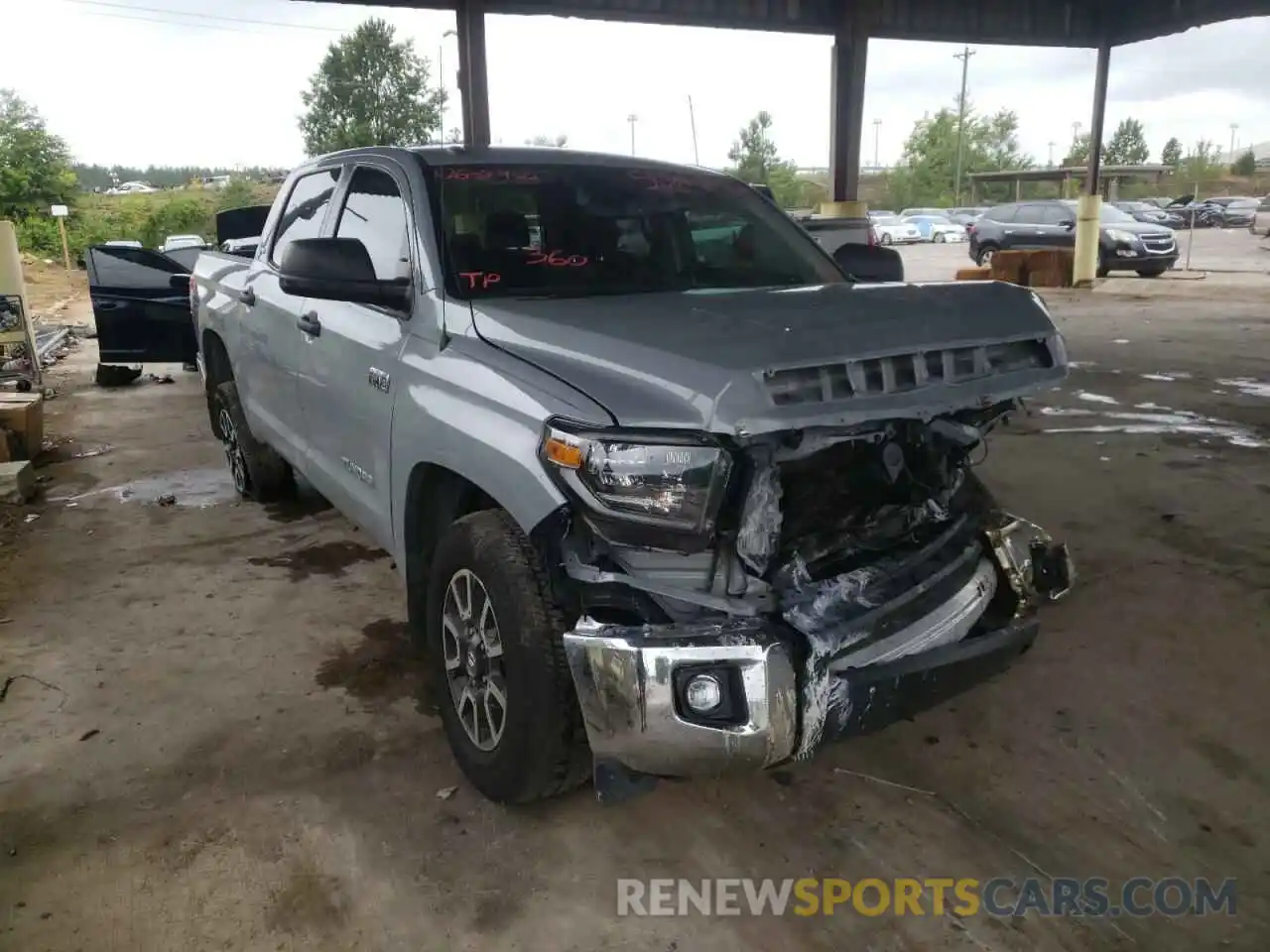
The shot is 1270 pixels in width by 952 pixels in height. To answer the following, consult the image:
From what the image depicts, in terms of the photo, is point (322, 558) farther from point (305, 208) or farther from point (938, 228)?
point (938, 228)

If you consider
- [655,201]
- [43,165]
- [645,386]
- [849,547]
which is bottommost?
[849,547]

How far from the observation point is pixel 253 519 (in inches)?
209

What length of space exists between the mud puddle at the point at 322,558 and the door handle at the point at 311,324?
1226mm

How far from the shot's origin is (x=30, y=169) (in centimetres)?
3145

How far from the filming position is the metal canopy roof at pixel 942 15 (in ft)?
39.8

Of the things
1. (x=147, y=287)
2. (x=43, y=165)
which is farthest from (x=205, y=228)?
(x=147, y=287)

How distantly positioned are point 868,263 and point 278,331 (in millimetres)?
2502

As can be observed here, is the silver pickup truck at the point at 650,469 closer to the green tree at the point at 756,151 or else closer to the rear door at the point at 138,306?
the rear door at the point at 138,306

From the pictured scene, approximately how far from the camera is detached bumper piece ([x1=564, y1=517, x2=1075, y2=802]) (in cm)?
206

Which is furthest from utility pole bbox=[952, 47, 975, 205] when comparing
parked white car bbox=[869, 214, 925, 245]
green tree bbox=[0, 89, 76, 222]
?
green tree bbox=[0, 89, 76, 222]

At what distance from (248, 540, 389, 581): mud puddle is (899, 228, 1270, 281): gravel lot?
1413cm

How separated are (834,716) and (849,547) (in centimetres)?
52

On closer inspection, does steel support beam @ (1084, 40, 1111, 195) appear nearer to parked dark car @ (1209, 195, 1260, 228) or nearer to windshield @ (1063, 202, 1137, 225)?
windshield @ (1063, 202, 1137, 225)

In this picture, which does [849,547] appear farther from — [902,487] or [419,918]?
[419,918]
